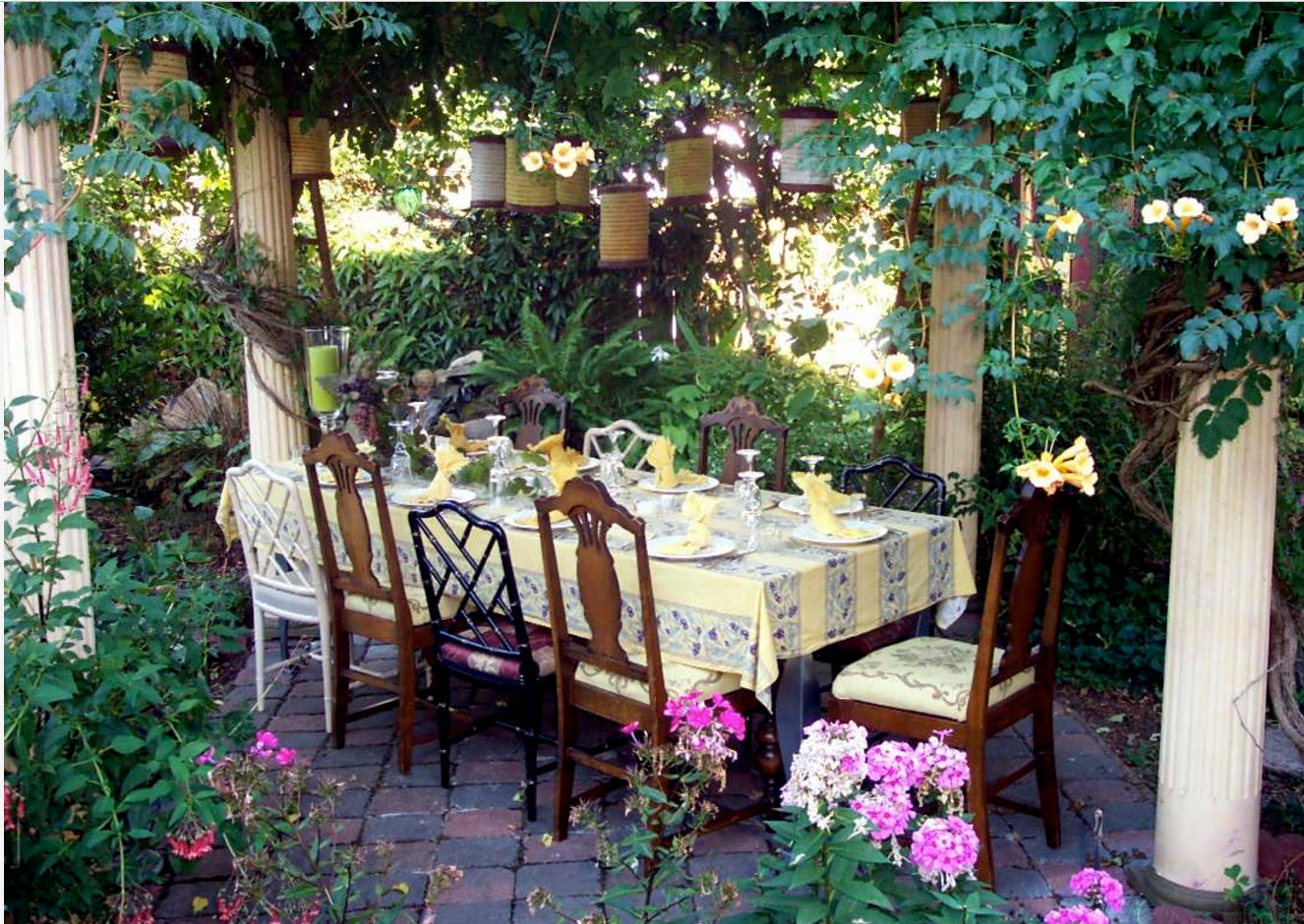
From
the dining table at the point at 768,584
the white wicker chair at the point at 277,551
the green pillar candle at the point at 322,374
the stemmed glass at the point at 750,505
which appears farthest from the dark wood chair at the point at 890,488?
the green pillar candle at the point at 322,374

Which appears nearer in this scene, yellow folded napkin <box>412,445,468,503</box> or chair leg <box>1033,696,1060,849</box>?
chair leg <box>1033,696,1060,849</box>

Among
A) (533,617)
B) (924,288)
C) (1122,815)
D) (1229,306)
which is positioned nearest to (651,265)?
(924,288)

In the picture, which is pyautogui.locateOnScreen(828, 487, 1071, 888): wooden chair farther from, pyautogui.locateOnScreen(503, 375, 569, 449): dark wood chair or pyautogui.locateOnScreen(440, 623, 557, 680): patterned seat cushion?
pyautogui.locateOnScreen(503, 375, 569, 449): dark wood chair

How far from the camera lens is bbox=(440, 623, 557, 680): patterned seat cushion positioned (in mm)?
3801

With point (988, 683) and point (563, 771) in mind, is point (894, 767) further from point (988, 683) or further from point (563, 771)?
point (563, 771)

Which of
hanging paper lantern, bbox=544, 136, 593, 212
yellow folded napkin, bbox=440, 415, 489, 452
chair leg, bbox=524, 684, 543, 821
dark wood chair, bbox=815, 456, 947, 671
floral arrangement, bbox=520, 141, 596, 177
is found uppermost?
floral arrangement, bbox=520, 141, 596, 177

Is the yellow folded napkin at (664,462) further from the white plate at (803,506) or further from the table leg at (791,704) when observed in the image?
the table leg at (791,704)

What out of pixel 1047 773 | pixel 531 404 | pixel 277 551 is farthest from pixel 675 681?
pixel 531 404

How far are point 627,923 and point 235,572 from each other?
3883mm

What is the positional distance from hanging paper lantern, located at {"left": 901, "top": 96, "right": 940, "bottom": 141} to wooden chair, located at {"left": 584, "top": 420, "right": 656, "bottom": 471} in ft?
4.59

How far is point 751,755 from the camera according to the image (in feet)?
13.5

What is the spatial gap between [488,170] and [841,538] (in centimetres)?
269

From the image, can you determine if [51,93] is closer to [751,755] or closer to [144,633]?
[144,633]

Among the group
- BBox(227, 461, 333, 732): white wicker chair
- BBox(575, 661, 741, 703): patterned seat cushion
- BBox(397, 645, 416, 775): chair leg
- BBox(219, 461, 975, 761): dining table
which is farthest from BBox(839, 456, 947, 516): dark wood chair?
BBox(227, 461, 333, 732): white wicker chair
